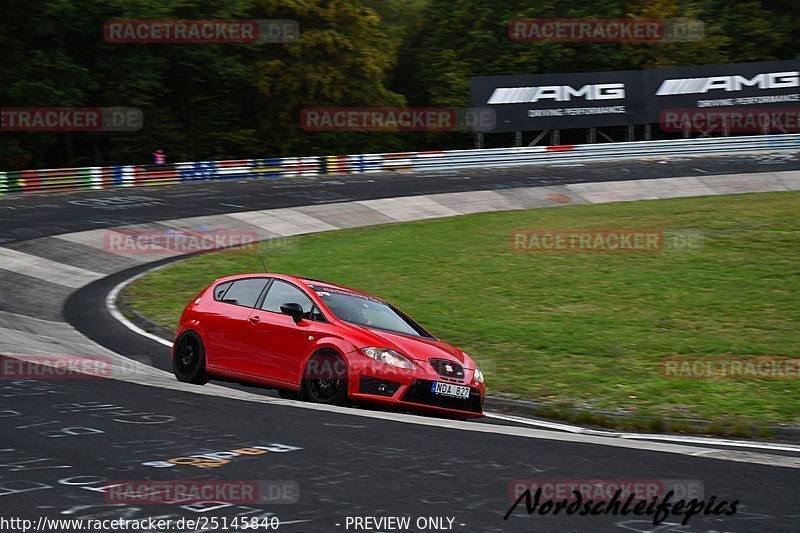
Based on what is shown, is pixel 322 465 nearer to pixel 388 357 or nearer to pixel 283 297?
pixel 388 357

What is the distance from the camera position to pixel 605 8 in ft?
199

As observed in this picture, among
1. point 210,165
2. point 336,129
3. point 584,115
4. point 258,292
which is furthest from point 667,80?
point 258,292

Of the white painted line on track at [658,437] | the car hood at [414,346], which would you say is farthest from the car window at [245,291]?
the white painted line on track at [658,437]

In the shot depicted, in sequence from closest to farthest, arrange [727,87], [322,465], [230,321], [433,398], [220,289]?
[322,465] < [433,398] < [230,321] < [220,289] < [727,87]

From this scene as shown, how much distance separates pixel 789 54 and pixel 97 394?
64.1m

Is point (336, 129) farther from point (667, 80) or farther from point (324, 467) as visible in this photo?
point (324, 467)

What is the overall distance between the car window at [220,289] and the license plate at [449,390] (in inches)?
123

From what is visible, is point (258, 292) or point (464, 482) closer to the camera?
point (464, 482)

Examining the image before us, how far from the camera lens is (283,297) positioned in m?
11.3

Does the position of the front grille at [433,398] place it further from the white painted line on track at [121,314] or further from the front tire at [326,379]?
the white painted line on track at [121,314]

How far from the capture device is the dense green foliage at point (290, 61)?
4631 centimetres

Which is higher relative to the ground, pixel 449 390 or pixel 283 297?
pixel 283 297

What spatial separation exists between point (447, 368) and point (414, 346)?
0.41 m

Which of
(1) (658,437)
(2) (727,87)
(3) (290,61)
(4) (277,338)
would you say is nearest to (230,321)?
(4) (277,338)
